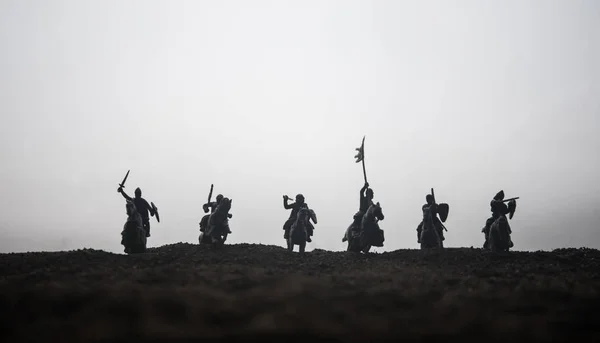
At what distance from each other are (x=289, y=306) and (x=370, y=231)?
1258cm

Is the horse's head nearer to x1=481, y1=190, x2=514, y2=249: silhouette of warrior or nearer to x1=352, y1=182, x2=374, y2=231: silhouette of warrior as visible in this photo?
x1=352, y1=182, x2=374, y2=231: silhouette of warrior

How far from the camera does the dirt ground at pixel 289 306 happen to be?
6.77 metres

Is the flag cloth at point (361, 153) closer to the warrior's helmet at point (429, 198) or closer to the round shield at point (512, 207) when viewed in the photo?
the warrior's helmet at point (429, 198)

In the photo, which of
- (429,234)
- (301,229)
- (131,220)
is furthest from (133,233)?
(429,234)

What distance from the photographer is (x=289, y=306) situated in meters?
7.88

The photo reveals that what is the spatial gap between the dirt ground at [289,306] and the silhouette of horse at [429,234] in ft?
29.1

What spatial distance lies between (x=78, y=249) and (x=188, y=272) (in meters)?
9.31

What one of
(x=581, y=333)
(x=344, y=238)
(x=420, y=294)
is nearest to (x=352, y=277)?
(x=420, y=294)

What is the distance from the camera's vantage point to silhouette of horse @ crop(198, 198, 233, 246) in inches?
810

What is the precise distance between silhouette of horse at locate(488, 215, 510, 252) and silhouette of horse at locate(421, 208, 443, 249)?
8.05 ft

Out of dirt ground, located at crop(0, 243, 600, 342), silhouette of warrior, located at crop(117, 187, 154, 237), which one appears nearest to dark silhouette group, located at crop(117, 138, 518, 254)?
silhouette of warrior, located at crop(117, 187, 154, 237)

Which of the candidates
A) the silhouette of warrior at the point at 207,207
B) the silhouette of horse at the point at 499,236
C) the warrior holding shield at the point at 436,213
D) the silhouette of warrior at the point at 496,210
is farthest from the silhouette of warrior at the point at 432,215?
the silhouette of warrior at the point at 207,207

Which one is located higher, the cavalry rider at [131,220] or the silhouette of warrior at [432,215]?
the silhouette of warrior at [432,215]

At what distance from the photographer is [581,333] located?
22.0ft
